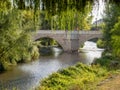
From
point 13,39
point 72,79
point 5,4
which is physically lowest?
point 72,79

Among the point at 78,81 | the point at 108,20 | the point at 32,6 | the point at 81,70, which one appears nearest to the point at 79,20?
the point at 32,6

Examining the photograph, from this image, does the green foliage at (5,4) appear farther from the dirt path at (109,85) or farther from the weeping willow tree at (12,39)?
the weeping willow tree at (12,39)

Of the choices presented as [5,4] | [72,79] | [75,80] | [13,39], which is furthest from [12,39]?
[5,4]

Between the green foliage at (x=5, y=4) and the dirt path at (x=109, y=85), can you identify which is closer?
the green foliage at (x=5, y=4)

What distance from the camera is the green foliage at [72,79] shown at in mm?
13067

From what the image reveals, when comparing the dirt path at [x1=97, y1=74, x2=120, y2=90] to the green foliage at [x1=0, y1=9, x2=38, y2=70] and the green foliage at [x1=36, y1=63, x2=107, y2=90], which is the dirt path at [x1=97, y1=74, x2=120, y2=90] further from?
the green foliage at [x1=0, y1=9, x2=38, y2=70]

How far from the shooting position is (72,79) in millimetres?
14836

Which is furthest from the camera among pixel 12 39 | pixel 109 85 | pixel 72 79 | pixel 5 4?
pixel 12 39

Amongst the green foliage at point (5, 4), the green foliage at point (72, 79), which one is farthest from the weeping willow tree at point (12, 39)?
the green foliage at point (5, 4)

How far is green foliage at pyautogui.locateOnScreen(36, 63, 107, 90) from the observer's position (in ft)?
42.9

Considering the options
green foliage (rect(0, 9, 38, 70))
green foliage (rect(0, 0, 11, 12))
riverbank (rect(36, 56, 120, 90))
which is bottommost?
riverbank (rect(36, 56, 120, 90))

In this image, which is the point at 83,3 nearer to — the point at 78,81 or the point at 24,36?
the point at 78,81

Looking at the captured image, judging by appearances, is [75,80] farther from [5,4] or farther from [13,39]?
[5,4]

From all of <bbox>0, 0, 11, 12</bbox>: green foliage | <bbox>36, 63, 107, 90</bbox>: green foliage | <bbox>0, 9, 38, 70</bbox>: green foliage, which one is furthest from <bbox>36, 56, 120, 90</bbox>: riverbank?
<bbox>0, 0, 11, 12</bbox>: green foliage
